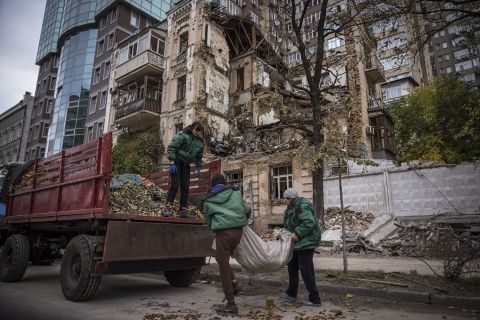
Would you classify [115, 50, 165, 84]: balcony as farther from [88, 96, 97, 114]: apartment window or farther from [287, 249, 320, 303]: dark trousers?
[287, 249, 320, 303]: dark trousers

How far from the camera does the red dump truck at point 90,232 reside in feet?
15.3

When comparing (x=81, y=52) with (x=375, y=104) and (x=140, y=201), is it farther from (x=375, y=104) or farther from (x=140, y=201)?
(x=140, y=201)

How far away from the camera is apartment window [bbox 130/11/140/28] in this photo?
33.4 m

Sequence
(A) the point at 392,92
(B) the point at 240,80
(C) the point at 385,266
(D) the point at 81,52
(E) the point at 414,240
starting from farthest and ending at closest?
(D) the point at 81,52 < (A) the point at 392,92 < (B) the point at 240,80 < (E) the point at 414,240 < (C) the point at 385,266

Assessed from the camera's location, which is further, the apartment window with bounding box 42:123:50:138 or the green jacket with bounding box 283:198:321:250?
the apartment window with bounding box 42:123:50:138

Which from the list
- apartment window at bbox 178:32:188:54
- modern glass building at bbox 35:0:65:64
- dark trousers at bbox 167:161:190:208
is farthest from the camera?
modern glass building at bbox 35:0:65:64

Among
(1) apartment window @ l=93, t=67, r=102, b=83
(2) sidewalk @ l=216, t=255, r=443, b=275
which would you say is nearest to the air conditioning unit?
(2) sidewalk @ l=216, t=255, r=443, b=275

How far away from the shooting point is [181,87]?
78.5 ft

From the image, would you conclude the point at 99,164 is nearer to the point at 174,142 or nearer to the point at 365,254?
the point at 174,142

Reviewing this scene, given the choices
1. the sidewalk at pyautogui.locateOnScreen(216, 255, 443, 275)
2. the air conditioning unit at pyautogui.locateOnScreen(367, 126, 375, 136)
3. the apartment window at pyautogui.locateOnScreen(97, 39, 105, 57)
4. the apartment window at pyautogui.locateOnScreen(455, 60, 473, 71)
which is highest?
the apartment window at pyautogui.locateOnScreen(455, 60, 473, 71)

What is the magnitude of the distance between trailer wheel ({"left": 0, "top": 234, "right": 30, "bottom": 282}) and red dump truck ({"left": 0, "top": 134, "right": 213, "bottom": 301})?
0.05ft

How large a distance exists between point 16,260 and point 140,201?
9.35ft

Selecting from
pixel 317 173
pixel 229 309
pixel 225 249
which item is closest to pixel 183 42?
pixel 317 173

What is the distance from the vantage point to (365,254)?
11312 millimetres
